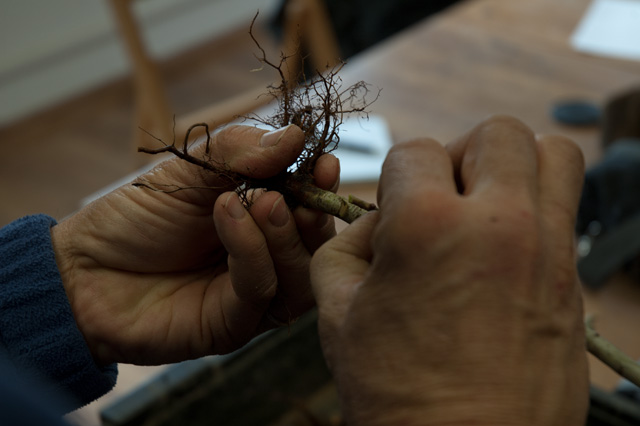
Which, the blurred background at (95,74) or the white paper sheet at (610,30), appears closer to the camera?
the white paper sheet at (610,30)

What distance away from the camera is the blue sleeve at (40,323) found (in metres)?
0.87

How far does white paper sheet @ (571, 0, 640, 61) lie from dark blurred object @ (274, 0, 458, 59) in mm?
834

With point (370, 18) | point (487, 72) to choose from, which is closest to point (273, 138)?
point (487, 72)

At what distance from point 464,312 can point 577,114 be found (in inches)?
49.2

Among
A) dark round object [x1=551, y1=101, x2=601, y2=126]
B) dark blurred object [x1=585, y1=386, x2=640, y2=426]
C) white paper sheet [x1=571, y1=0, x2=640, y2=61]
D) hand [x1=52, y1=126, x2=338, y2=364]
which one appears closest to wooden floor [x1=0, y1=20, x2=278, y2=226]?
white paper sheet [x1=571, y1=0, x2=640, y2=61]

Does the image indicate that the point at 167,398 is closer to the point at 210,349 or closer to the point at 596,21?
the point at 210,349

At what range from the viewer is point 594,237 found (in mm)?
1477

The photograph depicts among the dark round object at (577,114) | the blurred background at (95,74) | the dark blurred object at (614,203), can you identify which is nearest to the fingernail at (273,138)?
the dark blurred object at (614,203)

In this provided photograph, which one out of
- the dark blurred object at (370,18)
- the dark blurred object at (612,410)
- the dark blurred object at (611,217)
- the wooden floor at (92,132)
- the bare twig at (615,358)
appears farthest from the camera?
the wooden floor at (92,132)

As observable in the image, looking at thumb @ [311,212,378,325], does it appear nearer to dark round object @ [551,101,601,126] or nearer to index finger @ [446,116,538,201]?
index finger @ [446,116,538,201]

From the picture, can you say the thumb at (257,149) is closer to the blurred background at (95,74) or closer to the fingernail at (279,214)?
the fingernail at (279,214)


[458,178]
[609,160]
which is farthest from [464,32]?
[458,178]

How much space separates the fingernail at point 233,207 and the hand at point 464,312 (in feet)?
0.71

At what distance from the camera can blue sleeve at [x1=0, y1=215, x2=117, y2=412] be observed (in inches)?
34.4
